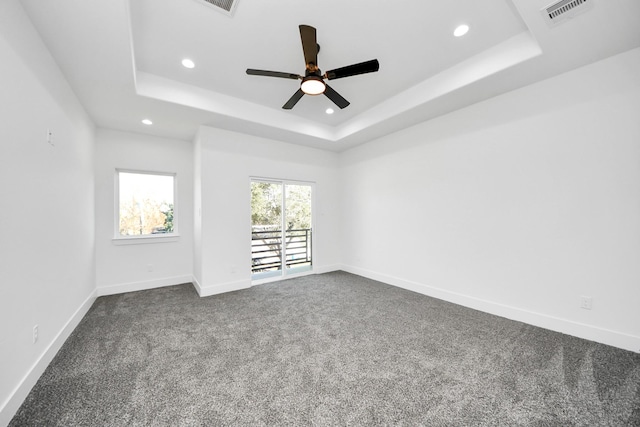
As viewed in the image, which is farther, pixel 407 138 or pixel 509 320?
pixel 407 138

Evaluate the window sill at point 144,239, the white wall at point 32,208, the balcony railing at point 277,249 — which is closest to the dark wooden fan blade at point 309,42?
the white wall at point 32,208

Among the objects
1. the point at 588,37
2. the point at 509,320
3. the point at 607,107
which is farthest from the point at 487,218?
the point at 588,37

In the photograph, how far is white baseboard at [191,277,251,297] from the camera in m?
3.95

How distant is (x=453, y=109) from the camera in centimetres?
357

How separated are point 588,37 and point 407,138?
89.4 inches

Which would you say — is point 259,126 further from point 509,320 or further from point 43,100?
point 509,320

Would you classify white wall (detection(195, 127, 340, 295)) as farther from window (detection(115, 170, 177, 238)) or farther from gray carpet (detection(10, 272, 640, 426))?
gray carpet (detection(10, 272, 640, 426))

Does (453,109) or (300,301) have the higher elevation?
(453,109)

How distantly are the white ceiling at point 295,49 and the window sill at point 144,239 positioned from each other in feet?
5.99

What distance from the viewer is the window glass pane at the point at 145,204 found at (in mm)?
4258

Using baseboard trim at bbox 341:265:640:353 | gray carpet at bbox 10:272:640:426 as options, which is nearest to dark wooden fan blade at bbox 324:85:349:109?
gray carpet at bbox 10:272:640:426

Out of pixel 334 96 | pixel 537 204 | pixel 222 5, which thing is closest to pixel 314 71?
pixel 334 96

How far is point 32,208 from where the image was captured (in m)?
1.95

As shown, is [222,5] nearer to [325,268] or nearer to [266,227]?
[266,227]
